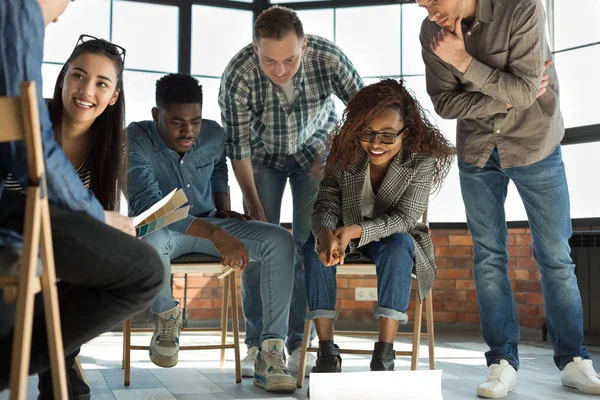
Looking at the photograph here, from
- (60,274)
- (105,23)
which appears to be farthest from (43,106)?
(105,23)

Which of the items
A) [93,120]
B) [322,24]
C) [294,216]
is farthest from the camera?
[322,24]

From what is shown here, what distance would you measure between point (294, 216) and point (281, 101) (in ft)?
1.56

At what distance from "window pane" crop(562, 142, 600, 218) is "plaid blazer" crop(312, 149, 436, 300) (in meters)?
2.15

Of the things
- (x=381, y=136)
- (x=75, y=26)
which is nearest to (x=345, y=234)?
(x=381, y=136)

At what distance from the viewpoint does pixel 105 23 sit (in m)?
4.71

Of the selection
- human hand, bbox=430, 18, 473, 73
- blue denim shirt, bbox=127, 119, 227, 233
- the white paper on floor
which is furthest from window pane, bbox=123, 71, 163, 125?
the white paper on floor

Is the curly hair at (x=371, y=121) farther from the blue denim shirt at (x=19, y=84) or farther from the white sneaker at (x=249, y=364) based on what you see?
the blue denim shirt at (x=19, y=84)

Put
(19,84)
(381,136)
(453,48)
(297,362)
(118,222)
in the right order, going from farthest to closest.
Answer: (297,362)
(381,136)
(453,48)
(118,222)
(19,84)

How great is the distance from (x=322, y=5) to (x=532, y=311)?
8.03 ft

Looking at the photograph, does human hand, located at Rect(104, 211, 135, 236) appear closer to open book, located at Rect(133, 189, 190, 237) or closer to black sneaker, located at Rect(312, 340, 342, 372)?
open book, located at Rect(133, 189, 190, 237)

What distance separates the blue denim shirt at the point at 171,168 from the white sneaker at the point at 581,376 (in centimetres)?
138

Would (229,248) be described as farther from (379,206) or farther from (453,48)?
(453,48)

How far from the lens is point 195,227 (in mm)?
2531

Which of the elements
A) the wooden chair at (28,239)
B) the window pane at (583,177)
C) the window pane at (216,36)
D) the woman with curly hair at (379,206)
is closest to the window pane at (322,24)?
the window pane at (216,36)
